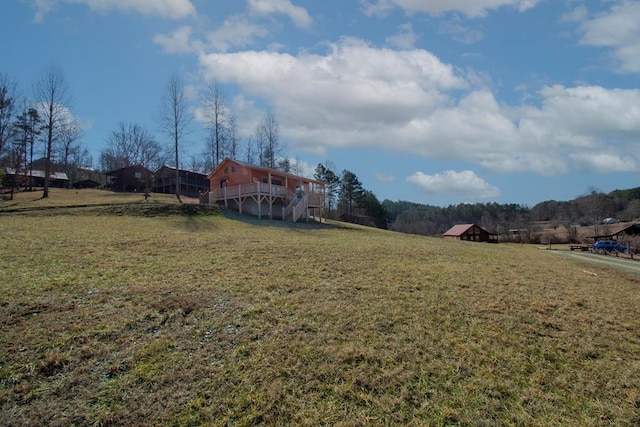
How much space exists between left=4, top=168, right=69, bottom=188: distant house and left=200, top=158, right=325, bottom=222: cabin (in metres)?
22.0

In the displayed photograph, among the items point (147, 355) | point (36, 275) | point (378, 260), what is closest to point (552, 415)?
point (147, 355)

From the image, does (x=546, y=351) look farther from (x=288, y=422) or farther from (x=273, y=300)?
(x=273, y=300)

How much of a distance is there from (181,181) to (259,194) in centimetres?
2453

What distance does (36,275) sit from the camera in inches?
296

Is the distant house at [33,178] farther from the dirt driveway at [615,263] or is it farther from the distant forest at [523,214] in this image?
the distant forest at [523,214]

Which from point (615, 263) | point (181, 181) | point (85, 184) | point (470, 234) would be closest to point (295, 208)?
point (615, 263)

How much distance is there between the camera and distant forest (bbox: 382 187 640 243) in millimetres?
73562

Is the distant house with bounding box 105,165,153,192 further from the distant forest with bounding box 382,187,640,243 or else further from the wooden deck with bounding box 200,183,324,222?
the distant forest with bounding box 382,187,640,243

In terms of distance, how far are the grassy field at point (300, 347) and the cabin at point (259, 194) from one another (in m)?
17.6

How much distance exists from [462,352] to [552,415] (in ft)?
4.18

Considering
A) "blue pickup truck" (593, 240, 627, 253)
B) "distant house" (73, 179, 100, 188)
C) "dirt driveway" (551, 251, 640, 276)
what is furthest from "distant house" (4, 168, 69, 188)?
"blue pickup truck" (593, 240, 627, 253)

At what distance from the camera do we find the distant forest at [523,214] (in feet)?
241

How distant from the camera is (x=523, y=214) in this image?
3905 inches

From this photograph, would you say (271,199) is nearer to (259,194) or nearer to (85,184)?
(259,194)
